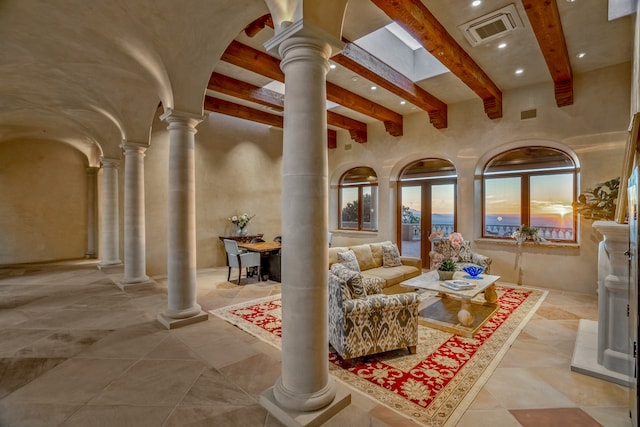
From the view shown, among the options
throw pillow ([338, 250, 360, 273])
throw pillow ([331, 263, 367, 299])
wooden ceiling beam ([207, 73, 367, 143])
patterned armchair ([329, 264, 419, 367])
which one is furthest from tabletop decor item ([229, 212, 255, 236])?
throw pillow ([331, 263, 367, 299])

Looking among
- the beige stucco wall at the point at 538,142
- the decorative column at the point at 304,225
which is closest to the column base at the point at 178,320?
the decorative column at the point at 304,225

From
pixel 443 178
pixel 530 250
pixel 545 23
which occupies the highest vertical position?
pixel 545 23

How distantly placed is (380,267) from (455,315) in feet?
5.89

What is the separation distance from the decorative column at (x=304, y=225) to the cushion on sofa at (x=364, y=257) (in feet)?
11.8

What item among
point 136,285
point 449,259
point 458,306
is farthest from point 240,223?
point 458,306

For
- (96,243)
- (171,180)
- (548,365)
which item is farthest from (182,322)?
(96,243)

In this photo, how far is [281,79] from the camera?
4945 millimetres

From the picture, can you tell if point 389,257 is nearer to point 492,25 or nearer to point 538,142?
point 538,142

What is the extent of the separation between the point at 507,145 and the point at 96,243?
11.5 m

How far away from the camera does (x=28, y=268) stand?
7.72 metres

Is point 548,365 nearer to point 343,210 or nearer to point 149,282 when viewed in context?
point 149,282

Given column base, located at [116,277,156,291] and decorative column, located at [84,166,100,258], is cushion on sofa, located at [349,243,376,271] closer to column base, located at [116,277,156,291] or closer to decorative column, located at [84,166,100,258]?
column base, located at [116,277,156,291]

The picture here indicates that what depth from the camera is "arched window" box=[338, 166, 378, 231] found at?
9.08 meters

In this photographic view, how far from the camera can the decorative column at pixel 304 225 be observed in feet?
6.52
